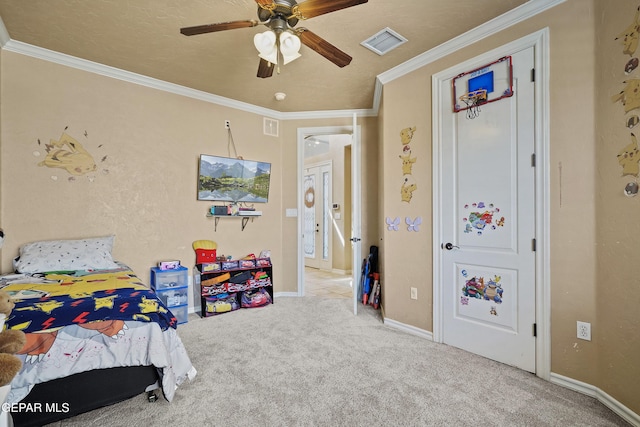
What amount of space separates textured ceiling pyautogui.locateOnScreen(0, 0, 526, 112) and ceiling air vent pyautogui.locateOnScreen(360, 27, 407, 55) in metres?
0.05

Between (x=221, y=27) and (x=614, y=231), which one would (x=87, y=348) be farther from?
(x=614, y=231)

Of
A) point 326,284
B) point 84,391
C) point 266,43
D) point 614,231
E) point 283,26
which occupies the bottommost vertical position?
point 326,284

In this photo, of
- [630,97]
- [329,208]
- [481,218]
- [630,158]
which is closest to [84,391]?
[481,218]

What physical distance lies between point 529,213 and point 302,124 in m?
3.21

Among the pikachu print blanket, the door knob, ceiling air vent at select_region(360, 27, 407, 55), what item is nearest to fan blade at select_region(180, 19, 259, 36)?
ceiling air vent at select_region(360, 27, 407, 55)

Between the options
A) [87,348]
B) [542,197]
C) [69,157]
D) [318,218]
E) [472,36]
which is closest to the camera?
[87,348]

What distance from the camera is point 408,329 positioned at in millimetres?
3053

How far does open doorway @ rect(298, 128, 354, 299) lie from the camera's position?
650cm

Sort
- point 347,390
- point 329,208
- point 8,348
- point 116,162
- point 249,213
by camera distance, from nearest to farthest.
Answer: point 8,348
point 347,390
point 116,162
point 249,213
point 329,208

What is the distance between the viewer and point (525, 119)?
89.4 inches

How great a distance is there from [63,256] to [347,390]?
8.55 feet

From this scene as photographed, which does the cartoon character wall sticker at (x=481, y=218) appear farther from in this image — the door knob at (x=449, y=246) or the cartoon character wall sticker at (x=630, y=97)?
the cartoon character wall sticker at (x=630, y=97)

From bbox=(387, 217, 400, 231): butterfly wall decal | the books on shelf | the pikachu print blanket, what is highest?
the books on shelf

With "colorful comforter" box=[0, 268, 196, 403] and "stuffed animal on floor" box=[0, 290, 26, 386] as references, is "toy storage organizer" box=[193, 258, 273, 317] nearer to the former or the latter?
"colorful comforter" box=[0, 268, 196, 403]
